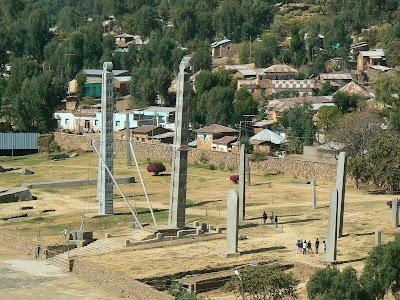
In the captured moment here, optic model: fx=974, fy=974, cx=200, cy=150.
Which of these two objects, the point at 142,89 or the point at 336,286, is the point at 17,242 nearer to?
the point at 336,286

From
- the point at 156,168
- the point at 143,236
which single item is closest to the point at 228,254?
the point at 143,236

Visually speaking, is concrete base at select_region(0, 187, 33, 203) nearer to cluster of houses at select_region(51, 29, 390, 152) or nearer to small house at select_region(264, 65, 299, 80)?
cluster of houses at select_region(51, 29, 390, 152)

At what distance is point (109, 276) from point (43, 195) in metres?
27.6

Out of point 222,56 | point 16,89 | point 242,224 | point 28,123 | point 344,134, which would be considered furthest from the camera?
point 222,56

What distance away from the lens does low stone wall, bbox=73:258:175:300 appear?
41469 millimetres

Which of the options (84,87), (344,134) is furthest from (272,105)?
(344,134)

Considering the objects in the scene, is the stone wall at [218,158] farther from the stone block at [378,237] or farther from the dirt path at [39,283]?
the dirt path at [39,283]

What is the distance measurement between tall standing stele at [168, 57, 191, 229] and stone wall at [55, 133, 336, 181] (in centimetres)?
2352

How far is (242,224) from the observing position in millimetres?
58125

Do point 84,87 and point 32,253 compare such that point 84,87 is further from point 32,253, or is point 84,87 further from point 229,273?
point 229,273

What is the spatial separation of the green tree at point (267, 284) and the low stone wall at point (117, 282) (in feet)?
12.1

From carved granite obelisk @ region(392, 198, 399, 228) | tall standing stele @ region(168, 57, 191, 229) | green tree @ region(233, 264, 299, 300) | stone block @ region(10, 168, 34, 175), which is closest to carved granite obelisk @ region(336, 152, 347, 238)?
carved granite obelisk @ region(392, 198, 399, 228)

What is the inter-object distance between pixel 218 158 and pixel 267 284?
44.9 m

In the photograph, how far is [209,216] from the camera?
61.2 m
